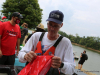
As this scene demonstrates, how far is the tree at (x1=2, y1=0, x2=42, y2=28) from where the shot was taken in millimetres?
19766

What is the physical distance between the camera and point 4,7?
22.2 meters

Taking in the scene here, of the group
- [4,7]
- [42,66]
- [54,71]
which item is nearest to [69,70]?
[54,71]

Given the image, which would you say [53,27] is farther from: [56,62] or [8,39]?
[8,39]

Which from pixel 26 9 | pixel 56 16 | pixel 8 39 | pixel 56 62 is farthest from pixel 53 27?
pixel 26 9

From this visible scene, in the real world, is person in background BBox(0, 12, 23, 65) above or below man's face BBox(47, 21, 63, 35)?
below

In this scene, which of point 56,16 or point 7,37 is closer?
point 56,16

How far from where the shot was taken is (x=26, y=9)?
1955cm

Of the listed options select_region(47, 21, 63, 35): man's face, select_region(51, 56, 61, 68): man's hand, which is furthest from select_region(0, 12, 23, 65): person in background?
select_region(51, 56, 61, 68): man's hand

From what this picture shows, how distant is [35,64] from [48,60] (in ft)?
0.68

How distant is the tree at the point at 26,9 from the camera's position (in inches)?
778

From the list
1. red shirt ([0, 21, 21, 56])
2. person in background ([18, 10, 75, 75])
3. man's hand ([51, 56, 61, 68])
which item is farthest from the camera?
red shirt ([0, 21, 21, 56])

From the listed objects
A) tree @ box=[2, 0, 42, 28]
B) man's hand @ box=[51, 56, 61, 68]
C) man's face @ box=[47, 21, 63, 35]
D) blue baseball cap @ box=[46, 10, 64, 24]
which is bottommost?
man's hand @ box=[51, 56, 61, 68]

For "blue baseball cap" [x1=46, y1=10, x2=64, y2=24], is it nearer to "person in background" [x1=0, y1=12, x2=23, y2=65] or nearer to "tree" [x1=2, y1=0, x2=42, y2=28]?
"person in background" [x1=0, y1=12, x2=23, y2=65]

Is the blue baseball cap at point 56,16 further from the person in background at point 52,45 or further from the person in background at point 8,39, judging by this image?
the person in background at point 8,39
